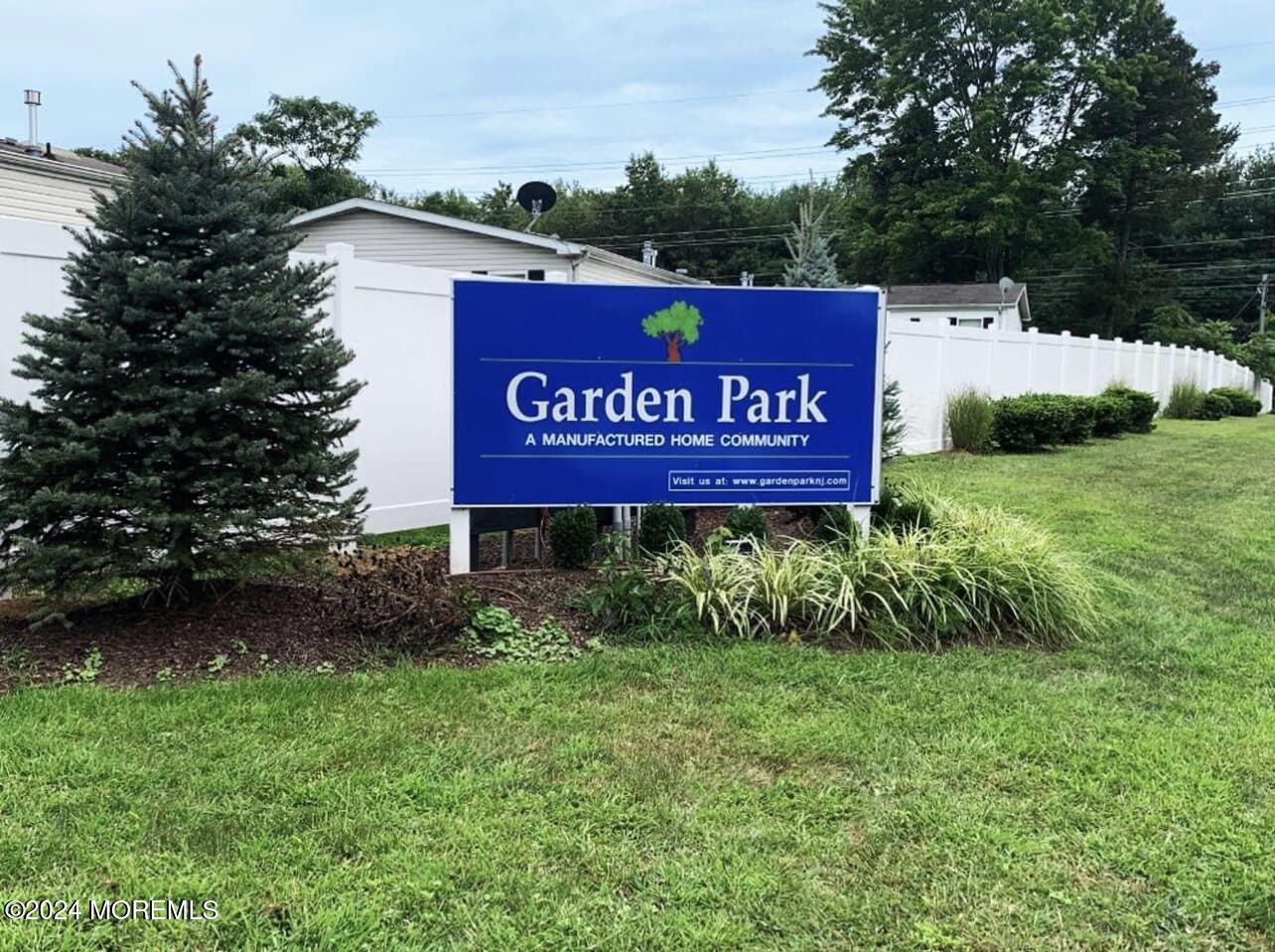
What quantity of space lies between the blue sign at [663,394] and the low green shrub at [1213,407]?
2411 centimetres

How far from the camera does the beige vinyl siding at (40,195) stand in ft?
41.7

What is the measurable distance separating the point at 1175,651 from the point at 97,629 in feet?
16.7

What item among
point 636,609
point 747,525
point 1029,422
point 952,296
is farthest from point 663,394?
point 952,296

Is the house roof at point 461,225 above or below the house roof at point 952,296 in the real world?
below

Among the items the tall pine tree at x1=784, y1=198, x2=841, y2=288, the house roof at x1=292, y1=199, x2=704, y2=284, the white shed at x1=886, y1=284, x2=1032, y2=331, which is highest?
the white shed at x1=886, y1=284, x2=1032, y2=331

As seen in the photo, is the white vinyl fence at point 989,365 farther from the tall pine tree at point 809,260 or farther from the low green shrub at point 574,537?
the low green shrub at point 574,537

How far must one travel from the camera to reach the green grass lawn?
2.32 metres

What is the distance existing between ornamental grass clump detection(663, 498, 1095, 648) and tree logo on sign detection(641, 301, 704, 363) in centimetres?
135

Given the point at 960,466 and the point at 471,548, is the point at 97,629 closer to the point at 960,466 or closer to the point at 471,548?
the point at 471,548

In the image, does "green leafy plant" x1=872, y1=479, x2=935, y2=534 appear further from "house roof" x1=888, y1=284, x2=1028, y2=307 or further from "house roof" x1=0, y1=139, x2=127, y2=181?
"house roof" x1=888, y1=284, x2=1028, y2=307

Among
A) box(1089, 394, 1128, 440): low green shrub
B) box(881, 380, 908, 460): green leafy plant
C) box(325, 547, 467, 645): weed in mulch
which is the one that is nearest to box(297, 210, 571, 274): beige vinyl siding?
box(881, 380, 908, 460): green leafy plant

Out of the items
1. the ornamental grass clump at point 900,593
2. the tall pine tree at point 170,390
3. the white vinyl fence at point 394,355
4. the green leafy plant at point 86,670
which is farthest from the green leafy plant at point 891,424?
the green leafy plant at point 86,670

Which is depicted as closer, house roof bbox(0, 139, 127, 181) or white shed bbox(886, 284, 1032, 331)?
house roof bbox(0, 139, 127, 181)

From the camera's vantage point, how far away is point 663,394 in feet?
18.7
